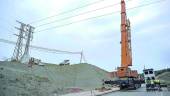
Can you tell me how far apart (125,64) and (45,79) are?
50.1 ft

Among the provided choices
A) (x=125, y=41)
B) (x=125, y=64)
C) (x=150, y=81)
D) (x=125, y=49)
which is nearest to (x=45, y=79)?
(x=125, y=64)

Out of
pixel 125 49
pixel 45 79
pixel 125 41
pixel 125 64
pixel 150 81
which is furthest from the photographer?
pixel 45 79

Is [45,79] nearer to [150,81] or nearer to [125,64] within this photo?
[125,64]

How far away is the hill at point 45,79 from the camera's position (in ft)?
116

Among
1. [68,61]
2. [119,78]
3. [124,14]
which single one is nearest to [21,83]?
[119,78]

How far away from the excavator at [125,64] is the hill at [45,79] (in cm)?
733

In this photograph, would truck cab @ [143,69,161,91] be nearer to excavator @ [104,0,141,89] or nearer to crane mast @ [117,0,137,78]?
excavator @ [104,0,141,89]

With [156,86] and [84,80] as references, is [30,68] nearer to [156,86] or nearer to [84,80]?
[84,80]

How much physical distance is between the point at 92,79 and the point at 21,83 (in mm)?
25525

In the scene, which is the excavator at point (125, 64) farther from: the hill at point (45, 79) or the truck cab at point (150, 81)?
the hill at point (45, 79)

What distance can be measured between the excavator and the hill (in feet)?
24.0

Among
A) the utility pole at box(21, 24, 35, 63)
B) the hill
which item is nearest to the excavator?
the hill

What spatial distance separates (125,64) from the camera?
40625mm

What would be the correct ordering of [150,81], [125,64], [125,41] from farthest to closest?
[125,41] → [125,64] → [150,81]
